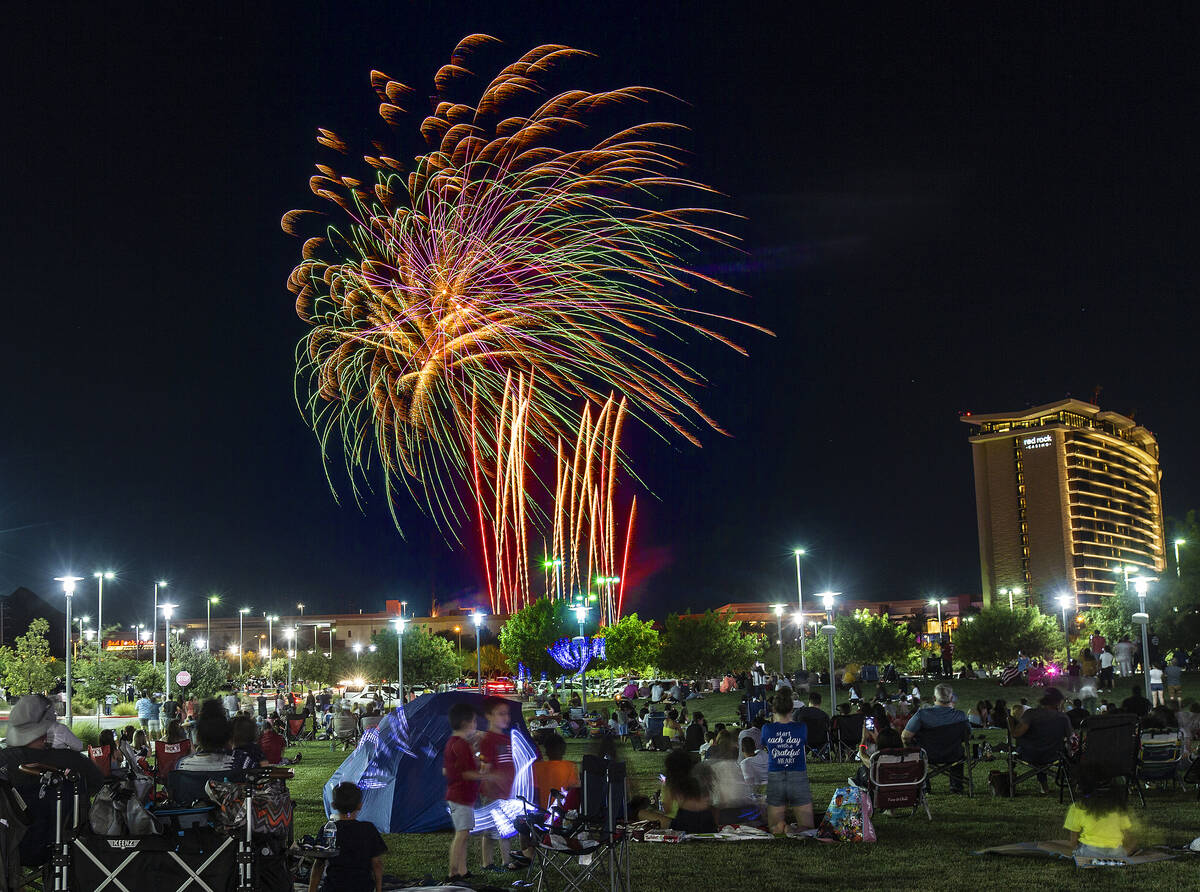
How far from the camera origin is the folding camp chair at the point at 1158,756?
588 inches

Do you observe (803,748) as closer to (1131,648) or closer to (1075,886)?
(1075,886)

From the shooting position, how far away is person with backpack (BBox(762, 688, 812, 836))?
12.7 m

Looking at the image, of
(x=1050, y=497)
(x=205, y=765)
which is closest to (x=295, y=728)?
(x=205, y=765)

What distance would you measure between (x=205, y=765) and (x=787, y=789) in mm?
6466

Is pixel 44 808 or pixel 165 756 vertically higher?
pixel 44 808

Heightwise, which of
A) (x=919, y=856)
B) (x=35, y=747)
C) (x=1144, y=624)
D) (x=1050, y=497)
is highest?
(x=1050, y=497)

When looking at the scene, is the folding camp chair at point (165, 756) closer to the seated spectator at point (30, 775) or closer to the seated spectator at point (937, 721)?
the seated spectator at point (30, 775)

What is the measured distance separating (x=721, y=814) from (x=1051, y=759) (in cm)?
504

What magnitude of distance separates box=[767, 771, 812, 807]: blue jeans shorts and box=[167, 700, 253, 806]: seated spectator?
606cm

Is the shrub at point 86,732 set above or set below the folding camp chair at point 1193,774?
above

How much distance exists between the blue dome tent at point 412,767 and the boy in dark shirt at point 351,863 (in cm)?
483

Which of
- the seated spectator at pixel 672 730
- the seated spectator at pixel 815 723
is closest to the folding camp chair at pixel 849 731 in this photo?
the seated spectator at pixel 815 723

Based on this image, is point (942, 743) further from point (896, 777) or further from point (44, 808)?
point (44, 808)

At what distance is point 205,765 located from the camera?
8.84m
